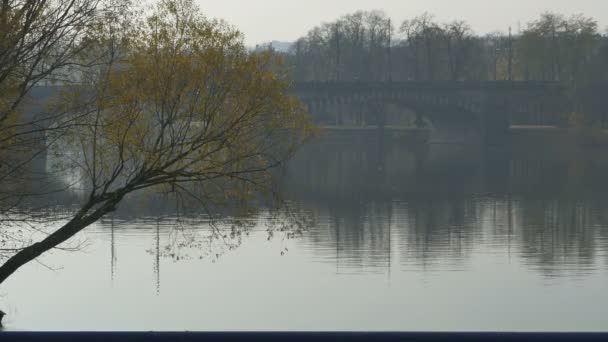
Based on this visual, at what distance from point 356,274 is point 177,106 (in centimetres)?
1000

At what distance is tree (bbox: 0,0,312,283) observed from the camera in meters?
18.1

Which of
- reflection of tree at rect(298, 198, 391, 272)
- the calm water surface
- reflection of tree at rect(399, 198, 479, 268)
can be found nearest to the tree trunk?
the calm water surface

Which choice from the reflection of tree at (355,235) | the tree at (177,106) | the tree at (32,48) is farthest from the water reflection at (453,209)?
the tree at (32,48)

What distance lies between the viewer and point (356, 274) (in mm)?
27781

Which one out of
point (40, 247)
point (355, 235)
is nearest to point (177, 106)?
point (40, 247)

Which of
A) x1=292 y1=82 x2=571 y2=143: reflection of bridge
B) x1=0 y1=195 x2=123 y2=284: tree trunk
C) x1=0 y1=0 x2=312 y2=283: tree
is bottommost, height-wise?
x1=0 y1=195 x2=123 y2=284: tree trunk

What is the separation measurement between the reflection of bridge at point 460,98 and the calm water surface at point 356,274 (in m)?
40.6

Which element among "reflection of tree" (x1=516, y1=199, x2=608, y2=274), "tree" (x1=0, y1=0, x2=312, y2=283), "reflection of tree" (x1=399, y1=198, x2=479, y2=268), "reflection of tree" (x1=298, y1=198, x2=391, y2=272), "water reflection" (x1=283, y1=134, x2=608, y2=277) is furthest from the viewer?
"water reflection" (x1=283, y1=134, x2=608, y2=277)

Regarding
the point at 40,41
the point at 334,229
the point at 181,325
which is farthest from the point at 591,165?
the point at 40,41

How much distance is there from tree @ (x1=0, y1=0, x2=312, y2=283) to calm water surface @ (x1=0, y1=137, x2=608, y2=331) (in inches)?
149

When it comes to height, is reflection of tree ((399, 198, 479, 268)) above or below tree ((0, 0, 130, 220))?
below

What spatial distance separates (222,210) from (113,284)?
11.8 m

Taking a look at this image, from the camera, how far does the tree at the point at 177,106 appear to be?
18125 millimetres

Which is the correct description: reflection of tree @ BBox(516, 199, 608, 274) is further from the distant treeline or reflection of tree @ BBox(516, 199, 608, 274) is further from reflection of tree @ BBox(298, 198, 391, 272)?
the distant treeline
